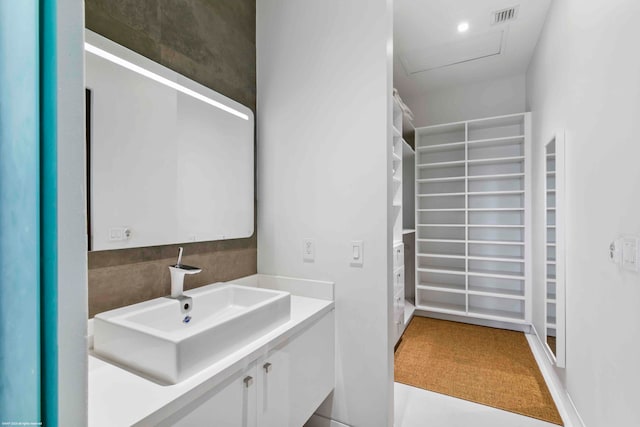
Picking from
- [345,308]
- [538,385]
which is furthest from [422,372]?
[345,308]

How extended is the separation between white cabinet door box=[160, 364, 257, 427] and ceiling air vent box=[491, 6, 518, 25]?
3.05 metres

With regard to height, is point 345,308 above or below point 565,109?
below

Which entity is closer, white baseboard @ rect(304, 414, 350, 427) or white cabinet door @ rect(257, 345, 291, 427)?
white cabinet door @ rect(257, 345, 291, 427)

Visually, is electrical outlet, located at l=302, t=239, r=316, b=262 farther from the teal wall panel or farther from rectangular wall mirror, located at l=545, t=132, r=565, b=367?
rectangular wall mirror, located at l=545, t=132, r=565, b=367

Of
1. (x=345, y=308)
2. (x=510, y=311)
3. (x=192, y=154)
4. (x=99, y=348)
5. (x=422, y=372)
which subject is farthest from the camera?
(x=510, y=311)

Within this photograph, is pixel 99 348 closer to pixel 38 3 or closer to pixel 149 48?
pixel 38 3

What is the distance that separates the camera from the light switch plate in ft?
5.07

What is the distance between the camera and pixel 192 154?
58.0 inches

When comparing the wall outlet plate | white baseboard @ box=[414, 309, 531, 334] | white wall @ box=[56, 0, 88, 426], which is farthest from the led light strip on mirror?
white baseboard @ box=[414, 309, 531, 334]

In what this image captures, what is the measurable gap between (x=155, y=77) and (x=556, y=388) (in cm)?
308

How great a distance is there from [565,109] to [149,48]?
7.86 ft

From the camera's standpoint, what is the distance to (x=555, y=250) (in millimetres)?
2121

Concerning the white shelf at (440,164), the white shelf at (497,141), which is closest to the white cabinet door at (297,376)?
the white shelf at (440,164)

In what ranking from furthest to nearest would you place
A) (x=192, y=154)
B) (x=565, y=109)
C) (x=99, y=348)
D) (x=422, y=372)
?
(x=422, y=372)
(x=565, y=109)
(x=192, y=154)
(x=99, y=348)
